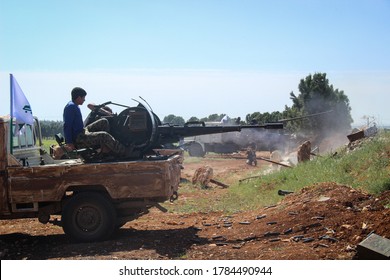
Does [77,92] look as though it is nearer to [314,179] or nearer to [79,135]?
[79,135]

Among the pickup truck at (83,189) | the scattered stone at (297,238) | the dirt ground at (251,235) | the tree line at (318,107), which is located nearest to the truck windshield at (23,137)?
the pickup truck at (83,189)

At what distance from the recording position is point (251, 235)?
704cm

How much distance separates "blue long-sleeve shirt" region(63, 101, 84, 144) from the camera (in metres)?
7.54

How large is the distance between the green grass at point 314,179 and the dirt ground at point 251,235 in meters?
1.41

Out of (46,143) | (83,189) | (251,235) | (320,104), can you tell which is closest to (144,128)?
(83,189)

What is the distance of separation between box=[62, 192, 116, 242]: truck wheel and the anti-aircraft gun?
124cm

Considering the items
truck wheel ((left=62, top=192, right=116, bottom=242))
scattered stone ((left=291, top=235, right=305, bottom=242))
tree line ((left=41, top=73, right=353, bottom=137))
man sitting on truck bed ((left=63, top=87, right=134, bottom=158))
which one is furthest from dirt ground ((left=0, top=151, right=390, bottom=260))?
tree line ((left=41, top=73, right=353, bottom=137))

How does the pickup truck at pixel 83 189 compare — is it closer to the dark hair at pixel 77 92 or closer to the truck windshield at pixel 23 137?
the truck windshield at pixel 23 137

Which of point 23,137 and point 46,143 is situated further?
point 46,143

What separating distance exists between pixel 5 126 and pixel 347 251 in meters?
5.31

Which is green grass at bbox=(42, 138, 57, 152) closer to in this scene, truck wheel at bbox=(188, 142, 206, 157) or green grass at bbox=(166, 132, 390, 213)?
green grass at bbox=(166, 132, 390, 213)

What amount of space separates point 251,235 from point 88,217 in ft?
8.49

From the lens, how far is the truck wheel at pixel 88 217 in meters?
7.11

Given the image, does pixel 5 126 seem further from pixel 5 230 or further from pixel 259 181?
pixel 259 181
